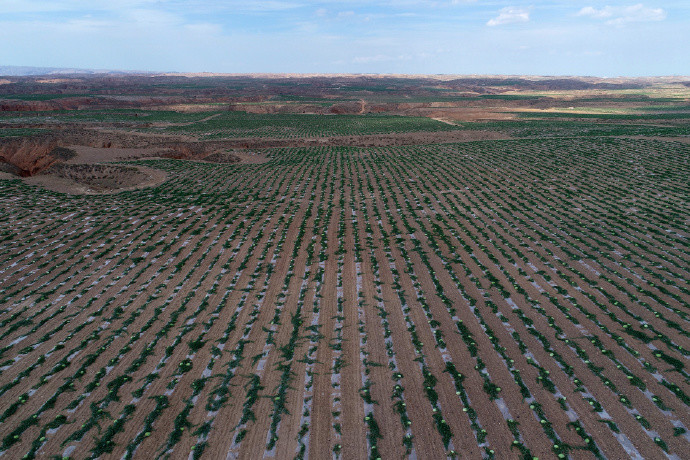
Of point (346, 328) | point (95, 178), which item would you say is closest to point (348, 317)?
point (346, 328)

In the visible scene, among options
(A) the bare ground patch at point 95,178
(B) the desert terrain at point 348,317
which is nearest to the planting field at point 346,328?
(B) the desert terrain at point 348,317

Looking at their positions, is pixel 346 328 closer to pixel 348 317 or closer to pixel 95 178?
pixel 348 317

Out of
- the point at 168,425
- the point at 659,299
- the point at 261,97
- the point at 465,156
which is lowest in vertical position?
the point at 168,425

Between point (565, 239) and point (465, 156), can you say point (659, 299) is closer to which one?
point (565, 239)

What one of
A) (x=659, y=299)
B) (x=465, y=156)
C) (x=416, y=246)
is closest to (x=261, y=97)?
(x=465, y=156)

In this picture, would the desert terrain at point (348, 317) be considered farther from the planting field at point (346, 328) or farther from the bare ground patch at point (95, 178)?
the bare ground patch at point (95, 178)
